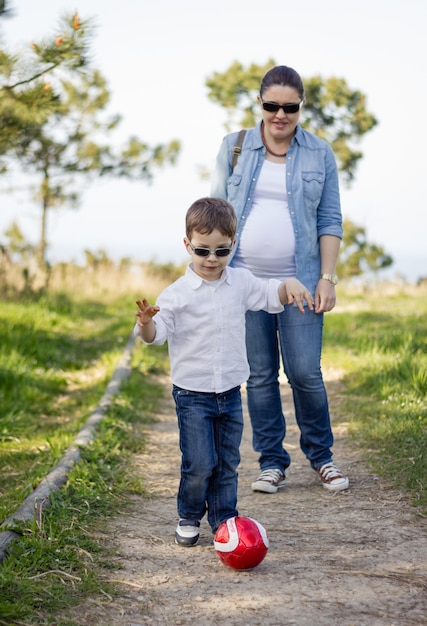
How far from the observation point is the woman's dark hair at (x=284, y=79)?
425 centimetres

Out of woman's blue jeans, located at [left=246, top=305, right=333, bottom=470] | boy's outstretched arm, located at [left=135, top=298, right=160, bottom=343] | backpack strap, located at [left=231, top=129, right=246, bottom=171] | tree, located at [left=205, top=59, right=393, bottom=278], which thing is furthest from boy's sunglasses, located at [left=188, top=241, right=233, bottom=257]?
tree, located at [left=205, top=59, right=393, bottom=278]

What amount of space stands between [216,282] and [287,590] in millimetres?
1325

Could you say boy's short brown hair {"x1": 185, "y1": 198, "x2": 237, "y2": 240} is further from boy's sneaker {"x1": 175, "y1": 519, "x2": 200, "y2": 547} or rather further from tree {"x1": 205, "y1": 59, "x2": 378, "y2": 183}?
tree {"x1": 205, "y1": 59, "x2": 378, "y2": 183}

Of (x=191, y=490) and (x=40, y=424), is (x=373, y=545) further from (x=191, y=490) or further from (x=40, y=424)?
(x=40, y=424)

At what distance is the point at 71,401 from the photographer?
24.5 feet

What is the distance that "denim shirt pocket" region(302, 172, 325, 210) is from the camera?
14.4ft

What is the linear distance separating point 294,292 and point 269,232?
637mm

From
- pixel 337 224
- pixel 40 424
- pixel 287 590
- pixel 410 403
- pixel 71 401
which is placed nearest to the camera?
pixel 287 590

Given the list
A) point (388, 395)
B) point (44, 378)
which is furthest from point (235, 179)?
point (44, 378)

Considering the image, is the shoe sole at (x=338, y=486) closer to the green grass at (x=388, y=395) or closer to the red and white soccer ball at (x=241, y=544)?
the green grass at (x=388, y=395)

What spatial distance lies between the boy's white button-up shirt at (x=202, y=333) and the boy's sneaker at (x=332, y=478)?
3.81ft

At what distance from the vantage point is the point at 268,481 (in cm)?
462

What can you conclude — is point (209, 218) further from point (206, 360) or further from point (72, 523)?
point (72, 523)

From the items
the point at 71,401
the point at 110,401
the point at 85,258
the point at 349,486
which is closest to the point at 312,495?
the point at 349,486
